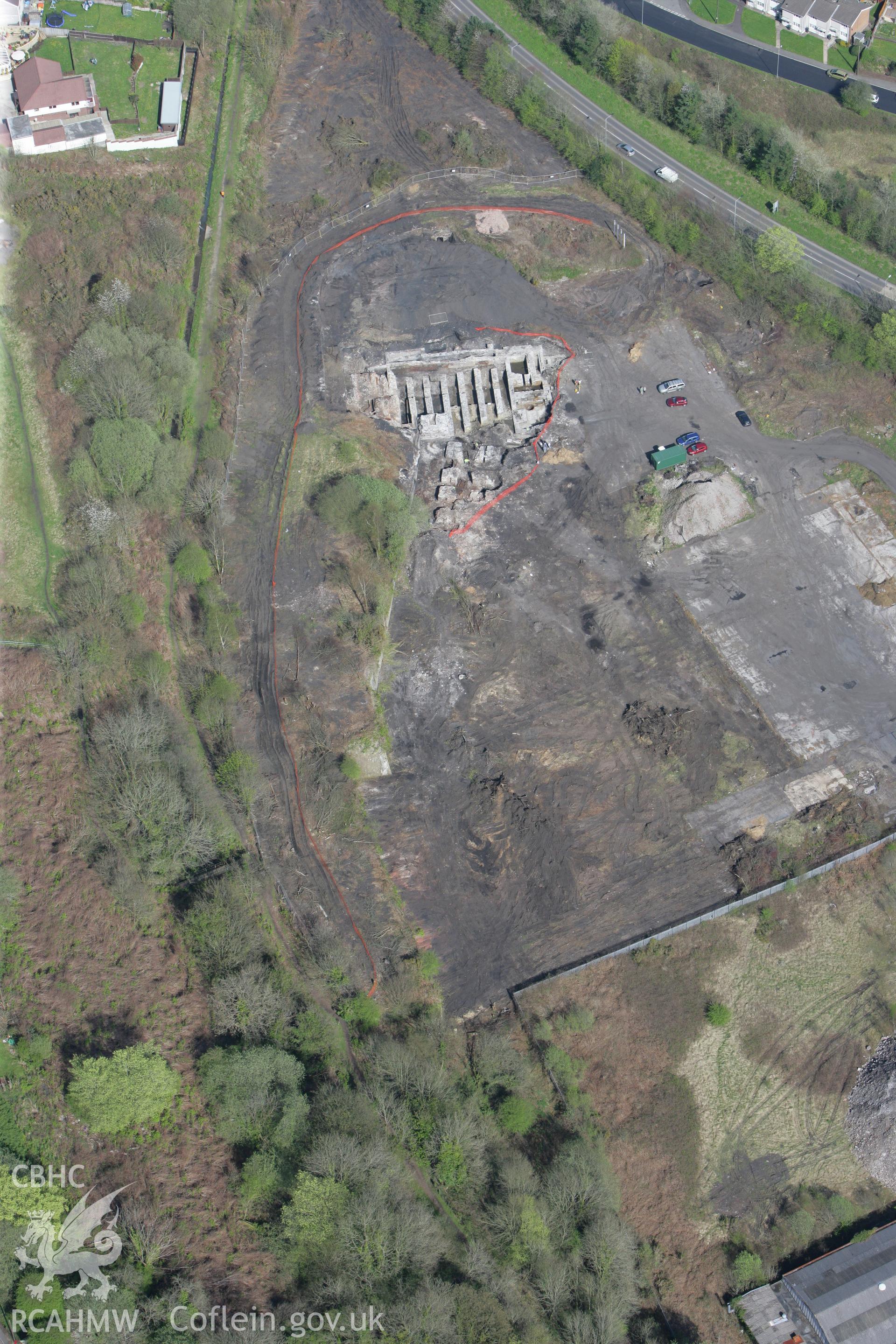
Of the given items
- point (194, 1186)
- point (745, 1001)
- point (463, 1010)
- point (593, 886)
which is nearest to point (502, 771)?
point (593, 886)

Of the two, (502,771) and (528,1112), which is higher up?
(502,771)

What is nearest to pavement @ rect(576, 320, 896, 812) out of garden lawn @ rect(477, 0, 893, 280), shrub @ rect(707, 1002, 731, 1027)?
shrub @ rect(707, 1002, 731, 1027)

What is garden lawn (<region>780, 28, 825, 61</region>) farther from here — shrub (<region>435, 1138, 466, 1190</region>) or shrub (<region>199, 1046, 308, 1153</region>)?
shrub (<region>199, 1046, 308, 1153</region>)

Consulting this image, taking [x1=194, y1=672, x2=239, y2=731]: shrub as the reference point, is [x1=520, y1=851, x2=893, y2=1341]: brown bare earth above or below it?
below

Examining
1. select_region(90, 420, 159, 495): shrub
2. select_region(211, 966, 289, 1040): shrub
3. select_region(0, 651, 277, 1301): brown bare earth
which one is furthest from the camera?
select_region(90, 420, 159, 495): shrub

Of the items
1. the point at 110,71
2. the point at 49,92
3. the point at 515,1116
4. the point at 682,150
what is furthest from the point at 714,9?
the point at 515,1116

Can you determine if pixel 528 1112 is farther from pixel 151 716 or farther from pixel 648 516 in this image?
pixel 648 516
